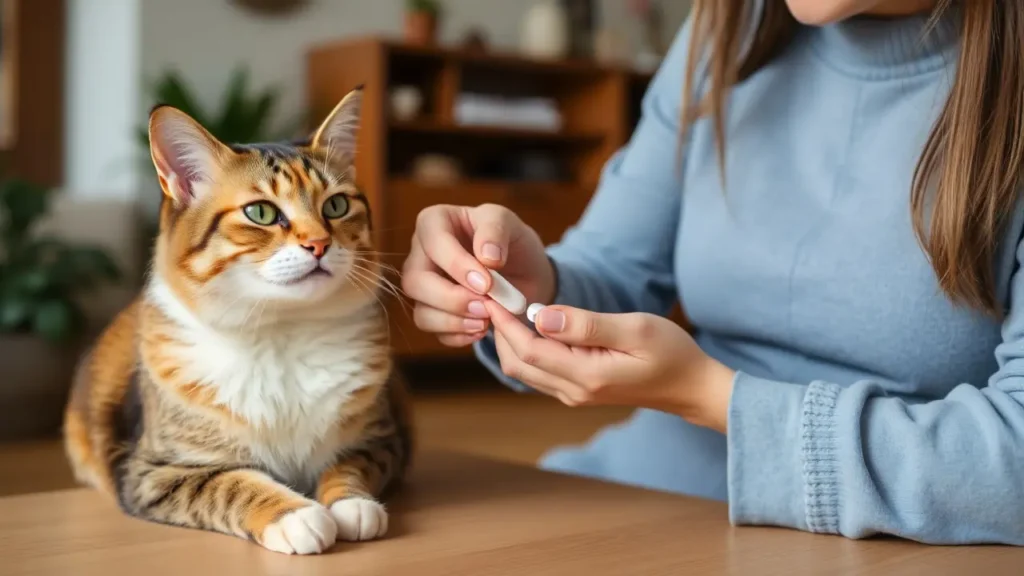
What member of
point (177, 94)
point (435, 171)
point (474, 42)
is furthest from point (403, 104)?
point (177, 94)

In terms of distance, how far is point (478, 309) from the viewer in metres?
1.00

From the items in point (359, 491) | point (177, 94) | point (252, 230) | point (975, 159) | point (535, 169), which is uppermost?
point (975, 159)

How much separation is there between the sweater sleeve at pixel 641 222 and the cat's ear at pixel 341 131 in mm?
325

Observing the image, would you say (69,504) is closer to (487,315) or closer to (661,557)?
(487,315)

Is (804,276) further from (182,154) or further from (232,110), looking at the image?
(232,110)

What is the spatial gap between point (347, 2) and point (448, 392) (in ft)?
5.68

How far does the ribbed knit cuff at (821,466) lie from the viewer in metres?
0.87

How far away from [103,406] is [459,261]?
458mm

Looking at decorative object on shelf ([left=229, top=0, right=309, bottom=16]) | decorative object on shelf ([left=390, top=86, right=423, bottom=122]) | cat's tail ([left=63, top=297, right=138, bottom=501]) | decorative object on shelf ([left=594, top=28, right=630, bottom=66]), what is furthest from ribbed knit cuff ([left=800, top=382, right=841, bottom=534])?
decorative object on shelf ([left=594, top=28, right=630, bottom=66])

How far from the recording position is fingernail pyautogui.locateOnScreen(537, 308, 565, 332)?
2.93ft

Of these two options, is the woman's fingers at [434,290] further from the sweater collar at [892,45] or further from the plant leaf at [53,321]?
the plant leaf at [53,321]

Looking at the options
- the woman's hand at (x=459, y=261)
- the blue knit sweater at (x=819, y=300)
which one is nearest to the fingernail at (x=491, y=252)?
the woman's hand at (x=459, y=261)

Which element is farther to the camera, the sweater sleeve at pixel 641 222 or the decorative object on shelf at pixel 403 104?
the decorative object on shelf at pixel 403 104

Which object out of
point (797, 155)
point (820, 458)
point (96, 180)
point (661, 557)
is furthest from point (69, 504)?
point (96, 180)
